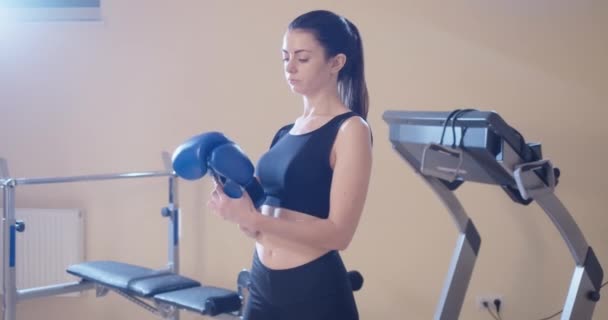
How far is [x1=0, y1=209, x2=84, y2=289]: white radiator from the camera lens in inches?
125

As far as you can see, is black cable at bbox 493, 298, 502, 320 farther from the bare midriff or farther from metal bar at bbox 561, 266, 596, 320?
the bare midriff

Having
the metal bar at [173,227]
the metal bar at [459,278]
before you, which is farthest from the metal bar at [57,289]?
the metal bar at [459,278]

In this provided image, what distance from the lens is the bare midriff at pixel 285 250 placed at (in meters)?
1.36

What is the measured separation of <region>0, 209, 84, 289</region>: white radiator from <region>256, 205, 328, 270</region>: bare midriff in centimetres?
206

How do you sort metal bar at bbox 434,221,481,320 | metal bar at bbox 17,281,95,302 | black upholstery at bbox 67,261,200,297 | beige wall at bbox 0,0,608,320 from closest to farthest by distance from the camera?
metal bar at bbox 434,221,481,320 → black upholstery at bbox 67,261,200,297 → metal bar at bbox 17,281,95,302 → beige wall at bbox 0,0,608,320

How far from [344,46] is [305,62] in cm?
9

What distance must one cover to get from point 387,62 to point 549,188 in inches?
57.9

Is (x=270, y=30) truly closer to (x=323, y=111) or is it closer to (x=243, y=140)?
(x=243, y=140)

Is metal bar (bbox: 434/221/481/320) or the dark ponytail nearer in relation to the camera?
the dark ponytail

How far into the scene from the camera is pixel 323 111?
1420 mm

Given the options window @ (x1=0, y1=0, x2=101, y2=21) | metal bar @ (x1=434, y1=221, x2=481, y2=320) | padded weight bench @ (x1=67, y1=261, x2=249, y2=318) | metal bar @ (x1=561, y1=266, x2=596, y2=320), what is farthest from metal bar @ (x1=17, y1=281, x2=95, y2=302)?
metal bar @ (x1=561, y1=266, x2=596, y2=320)

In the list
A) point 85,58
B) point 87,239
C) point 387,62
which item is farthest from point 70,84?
point 387,62

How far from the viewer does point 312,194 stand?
135 centimetres

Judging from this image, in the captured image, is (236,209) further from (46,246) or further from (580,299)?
(46,246)
